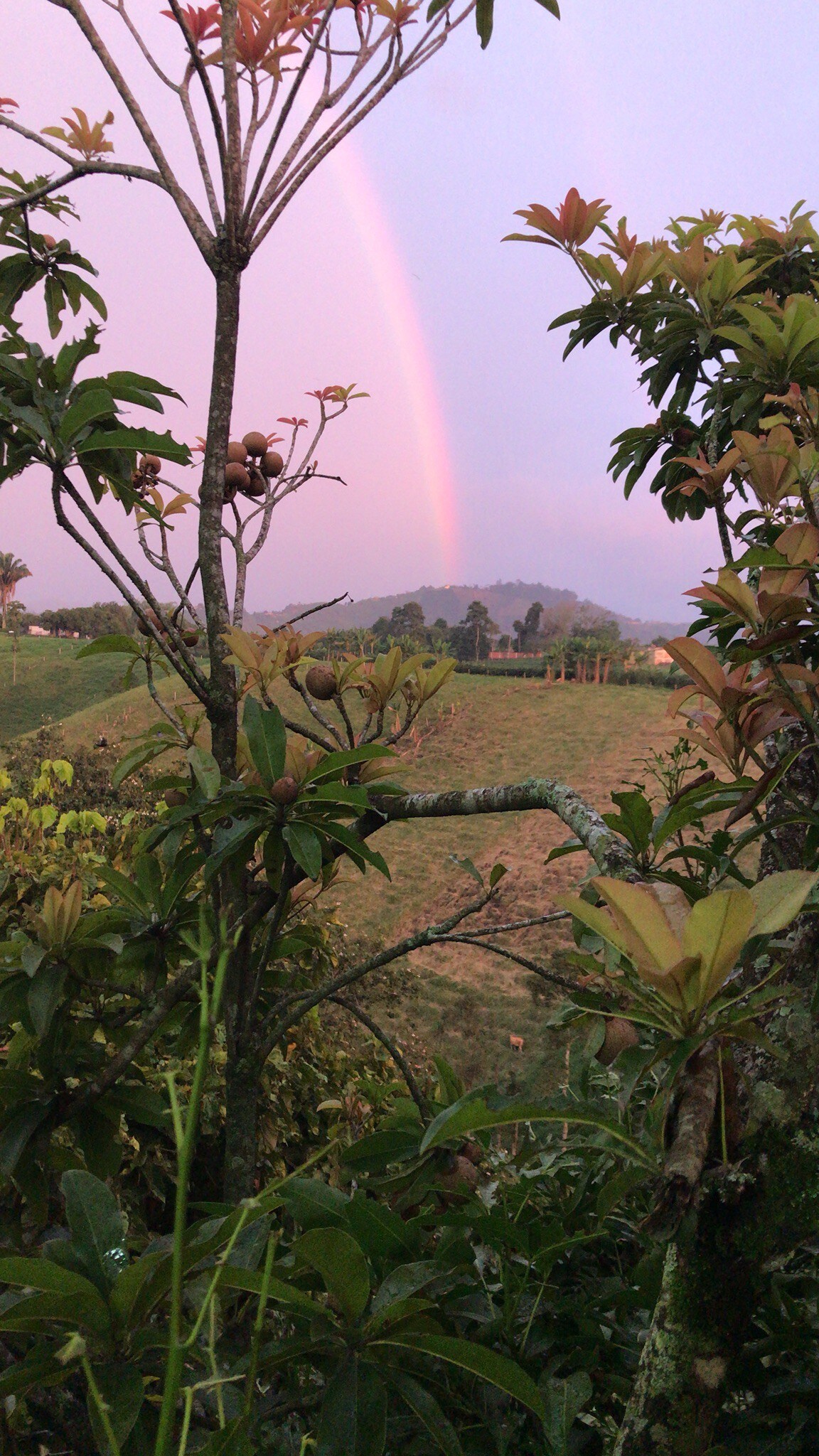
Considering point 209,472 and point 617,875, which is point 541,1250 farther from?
point 209,472

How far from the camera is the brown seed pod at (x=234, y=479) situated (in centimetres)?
165

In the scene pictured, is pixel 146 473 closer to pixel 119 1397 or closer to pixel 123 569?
pixel 123 569

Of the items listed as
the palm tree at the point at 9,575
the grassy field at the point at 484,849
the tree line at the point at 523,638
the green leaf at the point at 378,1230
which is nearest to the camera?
the green leaf at the point at 378,1230

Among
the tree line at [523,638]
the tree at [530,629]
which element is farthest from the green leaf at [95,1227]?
the tree at [530,629]

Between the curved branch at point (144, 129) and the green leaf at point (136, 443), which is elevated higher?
the curved branch at point (144, 129)

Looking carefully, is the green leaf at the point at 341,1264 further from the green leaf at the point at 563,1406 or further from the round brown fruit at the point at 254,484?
the round brown fruit at the point at 254,484

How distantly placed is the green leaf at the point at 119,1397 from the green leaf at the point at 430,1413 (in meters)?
0.21

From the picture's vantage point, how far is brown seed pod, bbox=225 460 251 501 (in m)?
1.65

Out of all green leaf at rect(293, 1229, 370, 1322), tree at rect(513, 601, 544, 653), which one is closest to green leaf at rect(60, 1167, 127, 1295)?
green leaf at rect(293, 1229, 370, 1322)

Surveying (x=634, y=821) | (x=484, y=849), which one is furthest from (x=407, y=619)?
(x=634, y=821)

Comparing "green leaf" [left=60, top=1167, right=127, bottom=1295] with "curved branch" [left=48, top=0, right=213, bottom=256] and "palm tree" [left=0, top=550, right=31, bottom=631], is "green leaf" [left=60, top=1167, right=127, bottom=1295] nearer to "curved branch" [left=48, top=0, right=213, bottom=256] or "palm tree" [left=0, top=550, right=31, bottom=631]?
"curved branch" [left=48, top=0, right=213, bottom=256]

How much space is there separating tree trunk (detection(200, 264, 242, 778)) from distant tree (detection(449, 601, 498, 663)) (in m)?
44.1

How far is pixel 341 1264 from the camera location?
63 cm

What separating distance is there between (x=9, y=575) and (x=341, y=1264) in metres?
46.1
